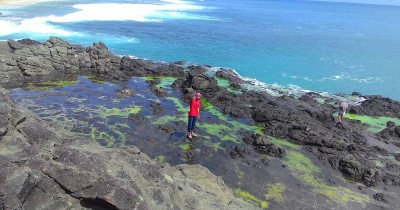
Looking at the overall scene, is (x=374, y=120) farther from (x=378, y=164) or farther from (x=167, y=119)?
(x=167, y=119)

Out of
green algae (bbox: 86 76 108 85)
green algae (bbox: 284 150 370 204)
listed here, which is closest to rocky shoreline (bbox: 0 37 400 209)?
green algae (bbox: 284 150 370 204)

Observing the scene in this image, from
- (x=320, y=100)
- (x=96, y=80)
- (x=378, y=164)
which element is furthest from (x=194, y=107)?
(x=320, y=100)

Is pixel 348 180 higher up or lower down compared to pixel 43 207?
lower down

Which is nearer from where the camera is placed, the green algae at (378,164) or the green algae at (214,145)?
the green algae at (378,164)

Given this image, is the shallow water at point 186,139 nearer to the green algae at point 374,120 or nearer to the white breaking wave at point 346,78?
the green algae at point 374,120

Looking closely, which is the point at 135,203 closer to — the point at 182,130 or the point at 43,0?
the point at 182,130

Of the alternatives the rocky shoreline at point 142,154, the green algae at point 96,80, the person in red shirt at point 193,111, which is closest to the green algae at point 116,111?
the rocky shoreline at point 142,154

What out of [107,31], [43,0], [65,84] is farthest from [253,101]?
[43,0]
